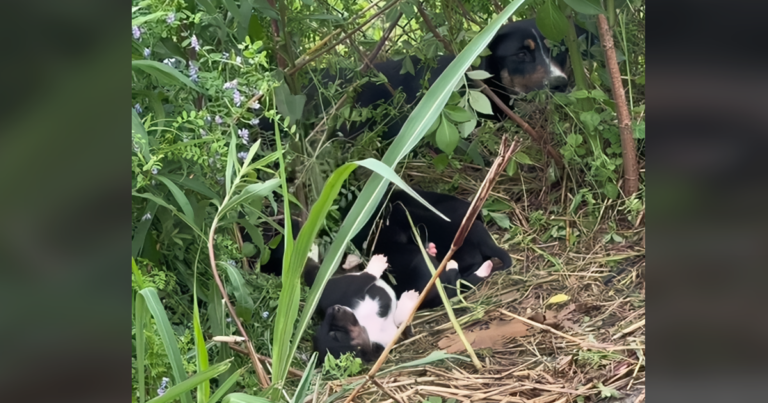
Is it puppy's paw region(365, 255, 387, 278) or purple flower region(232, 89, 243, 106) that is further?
puppy's paw region(365, 255, 387, 278)

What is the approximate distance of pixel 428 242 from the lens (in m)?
1.05

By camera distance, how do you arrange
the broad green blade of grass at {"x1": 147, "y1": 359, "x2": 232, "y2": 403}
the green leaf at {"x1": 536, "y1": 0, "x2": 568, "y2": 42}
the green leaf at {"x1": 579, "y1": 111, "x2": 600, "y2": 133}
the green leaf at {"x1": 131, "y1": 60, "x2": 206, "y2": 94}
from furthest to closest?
the green leaf at {"x1": 579, "y1": 111, "x2": 600, "y2": 133}
the green leaf at {"x1": 536, "y1": 0, "x2": 568, "y2": 42}
the green leaf at {"x1": 131, "y1": 60, "x2": 206, "y2": 94}
the broad green blade of grass at {"x1": 147, "y1": 359, "x2": 232, "y2": 403}

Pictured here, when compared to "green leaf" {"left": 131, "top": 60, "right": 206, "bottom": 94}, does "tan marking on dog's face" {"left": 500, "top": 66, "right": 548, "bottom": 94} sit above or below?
below

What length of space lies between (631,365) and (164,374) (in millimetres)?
726

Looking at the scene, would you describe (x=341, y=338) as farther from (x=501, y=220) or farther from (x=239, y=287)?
(x=501, y=220)

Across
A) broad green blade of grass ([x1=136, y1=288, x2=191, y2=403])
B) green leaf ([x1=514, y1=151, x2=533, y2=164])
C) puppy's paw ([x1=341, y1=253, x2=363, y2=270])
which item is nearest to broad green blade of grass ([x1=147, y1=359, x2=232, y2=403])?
broad green blade of grass ([x1=136, y1=288, x2=191, y2=403])

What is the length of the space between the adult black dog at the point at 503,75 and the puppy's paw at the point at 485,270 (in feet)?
0.87

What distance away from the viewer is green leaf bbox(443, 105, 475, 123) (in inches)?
39.1

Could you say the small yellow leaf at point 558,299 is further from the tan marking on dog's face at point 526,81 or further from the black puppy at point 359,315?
the tan marking on dog's face at point 526,81

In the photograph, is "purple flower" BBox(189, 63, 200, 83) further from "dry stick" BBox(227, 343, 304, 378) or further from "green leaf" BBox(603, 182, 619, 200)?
"green leaf" BBox(603, 182, 619, 200)

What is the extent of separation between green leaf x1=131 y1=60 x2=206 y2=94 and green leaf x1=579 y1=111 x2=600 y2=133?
67cm

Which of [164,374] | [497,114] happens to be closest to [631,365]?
[497,114]
